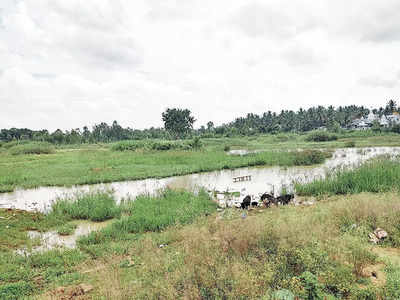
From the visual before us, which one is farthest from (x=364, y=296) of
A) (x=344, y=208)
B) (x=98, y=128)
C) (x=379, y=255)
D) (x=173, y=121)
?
(x=98, y=128)

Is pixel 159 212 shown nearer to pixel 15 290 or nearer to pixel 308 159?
pixel 15 290

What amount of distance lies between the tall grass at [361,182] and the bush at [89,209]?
8.53 m

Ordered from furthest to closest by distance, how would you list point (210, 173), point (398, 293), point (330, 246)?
point (210, 173)
point (330, 246)
point (398, 293)

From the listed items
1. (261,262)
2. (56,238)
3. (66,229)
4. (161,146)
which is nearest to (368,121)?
(161,146)

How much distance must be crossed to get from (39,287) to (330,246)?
5581 millimetres

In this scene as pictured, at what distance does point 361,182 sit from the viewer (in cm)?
1061

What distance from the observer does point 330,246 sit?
14.2 feet

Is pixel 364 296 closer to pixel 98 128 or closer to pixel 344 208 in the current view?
pixel 344 208

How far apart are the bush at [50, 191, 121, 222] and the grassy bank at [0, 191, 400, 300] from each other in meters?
1.89

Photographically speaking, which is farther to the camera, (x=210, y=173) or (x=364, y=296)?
(x=210, y=173)

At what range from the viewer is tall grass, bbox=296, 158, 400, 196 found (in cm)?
1007

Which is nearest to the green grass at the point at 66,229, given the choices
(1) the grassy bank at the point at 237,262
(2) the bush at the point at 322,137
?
(1) the grassy bank at the point at 237,262

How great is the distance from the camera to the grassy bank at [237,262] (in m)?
3.66

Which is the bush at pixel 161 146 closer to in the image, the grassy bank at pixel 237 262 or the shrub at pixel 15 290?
the grassy bank at pixel 237 262
